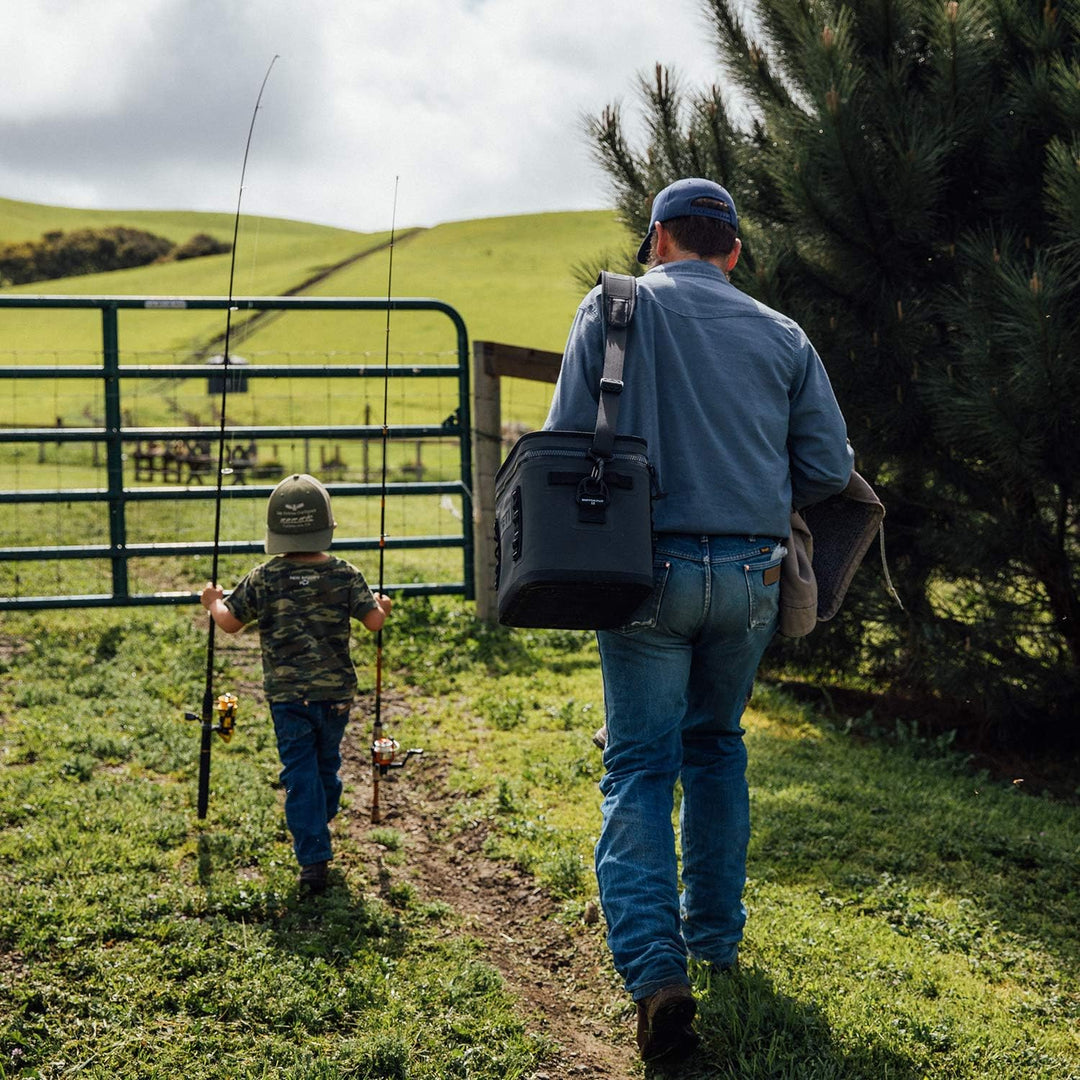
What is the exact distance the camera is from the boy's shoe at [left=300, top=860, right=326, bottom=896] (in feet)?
14.6

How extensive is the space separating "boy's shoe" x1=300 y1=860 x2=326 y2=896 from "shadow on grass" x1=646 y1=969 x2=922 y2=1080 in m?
1.61

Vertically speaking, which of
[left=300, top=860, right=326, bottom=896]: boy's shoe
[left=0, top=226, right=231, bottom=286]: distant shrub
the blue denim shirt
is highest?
[left=0, top=226, right=231, bottom=286]: distant shrub

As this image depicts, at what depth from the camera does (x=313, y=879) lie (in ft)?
14.6

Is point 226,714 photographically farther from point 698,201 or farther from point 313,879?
point 698,201

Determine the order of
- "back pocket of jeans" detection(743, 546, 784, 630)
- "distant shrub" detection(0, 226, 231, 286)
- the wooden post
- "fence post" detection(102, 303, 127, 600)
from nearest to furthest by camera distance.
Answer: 1. "back pocket of jeans" detection(743, 546, 784, 630)
2. "fence post" detection(102, 303, 127, 600)
3. the wooden post
4. "distant shrub" detection(0, 226, 231, 286)

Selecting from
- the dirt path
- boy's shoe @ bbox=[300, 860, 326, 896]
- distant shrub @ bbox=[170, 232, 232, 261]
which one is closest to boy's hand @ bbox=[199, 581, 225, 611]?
boy's shoe @ bbox=[300, 860, 326, 896]

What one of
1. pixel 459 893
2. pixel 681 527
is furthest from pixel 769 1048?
pixel 459 893

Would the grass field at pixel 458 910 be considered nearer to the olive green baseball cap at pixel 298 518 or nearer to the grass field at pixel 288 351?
the olive green baseball cap at pixel 298 518

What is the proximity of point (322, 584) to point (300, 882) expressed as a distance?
44.9 inches

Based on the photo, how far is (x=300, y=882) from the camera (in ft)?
14.7

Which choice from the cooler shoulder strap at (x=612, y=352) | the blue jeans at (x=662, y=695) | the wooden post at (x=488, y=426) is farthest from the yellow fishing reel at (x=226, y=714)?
the wooden post at (x=488, y=426)

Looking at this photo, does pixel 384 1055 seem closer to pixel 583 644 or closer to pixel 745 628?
pixel 745 628

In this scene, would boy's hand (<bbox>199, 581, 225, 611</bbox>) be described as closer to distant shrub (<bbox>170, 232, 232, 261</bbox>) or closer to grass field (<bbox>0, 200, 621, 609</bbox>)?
grass field (<bbox>0, 200, 621, 609</bbox>)

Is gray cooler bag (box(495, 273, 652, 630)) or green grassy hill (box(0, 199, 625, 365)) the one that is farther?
green grassy hill (box(0, 199, 625, 365))
